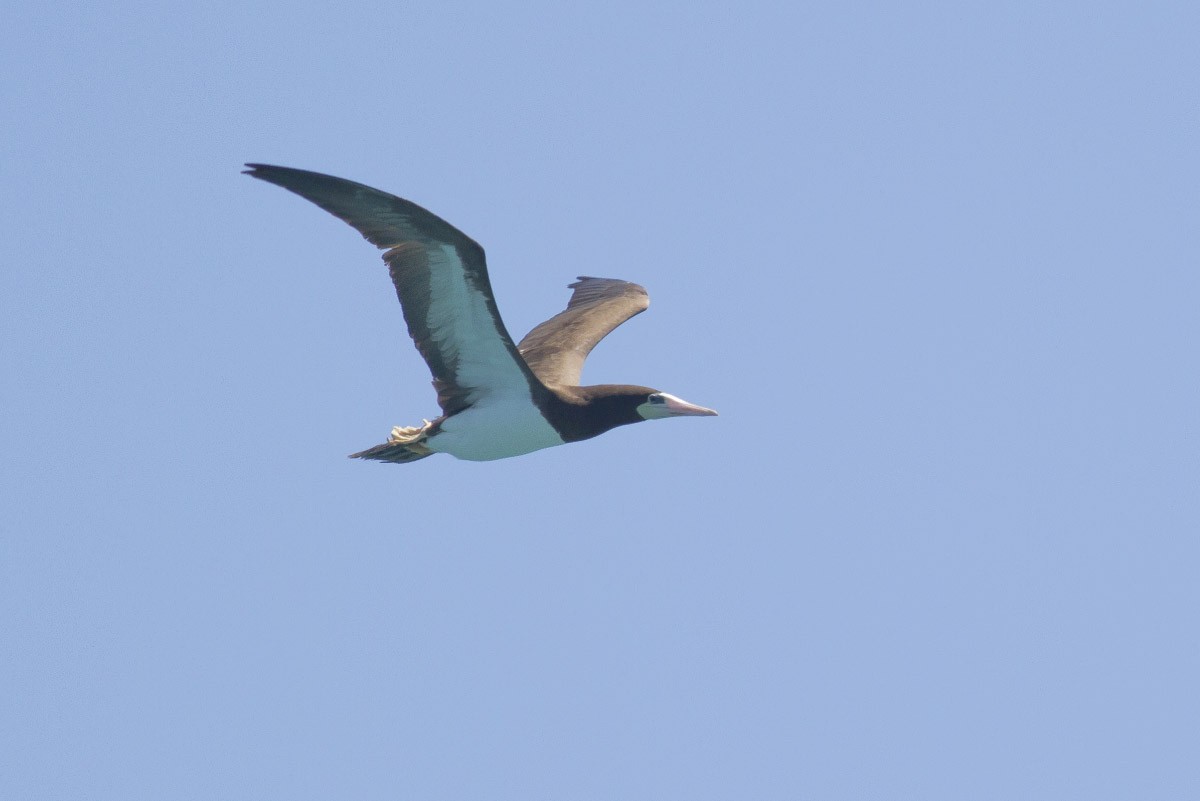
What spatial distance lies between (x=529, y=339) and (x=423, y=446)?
11.7ft

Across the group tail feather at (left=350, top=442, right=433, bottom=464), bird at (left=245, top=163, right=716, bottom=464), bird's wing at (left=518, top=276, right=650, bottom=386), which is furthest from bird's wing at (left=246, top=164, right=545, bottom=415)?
bird's wing at (left=518, top=276, right=650, bottom=386)

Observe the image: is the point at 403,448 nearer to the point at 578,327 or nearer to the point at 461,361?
the point at 461,361

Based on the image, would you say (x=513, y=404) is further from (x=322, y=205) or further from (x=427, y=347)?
(x=322, y=205)

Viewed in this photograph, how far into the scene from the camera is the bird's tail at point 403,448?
57.8 ft

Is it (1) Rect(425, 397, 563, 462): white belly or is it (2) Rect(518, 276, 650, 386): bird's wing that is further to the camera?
(2) Rect(518, 276, 650, 386): bird's wing

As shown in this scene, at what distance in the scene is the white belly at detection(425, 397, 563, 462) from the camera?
17141mm

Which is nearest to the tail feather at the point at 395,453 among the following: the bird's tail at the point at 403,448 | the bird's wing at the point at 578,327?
the bird's tail at the point at 403,448

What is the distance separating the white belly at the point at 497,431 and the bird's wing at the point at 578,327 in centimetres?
148

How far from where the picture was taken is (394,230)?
50.2 ft

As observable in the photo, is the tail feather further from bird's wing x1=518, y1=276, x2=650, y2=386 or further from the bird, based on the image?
bird's wing x1=518, y1=276, x2=650, y2=386

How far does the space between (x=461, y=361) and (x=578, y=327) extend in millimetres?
4460

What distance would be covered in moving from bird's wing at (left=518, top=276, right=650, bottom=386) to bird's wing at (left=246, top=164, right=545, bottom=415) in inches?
74.5

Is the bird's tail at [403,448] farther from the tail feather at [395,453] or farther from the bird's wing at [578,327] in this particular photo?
the bird's wing at [578,327]

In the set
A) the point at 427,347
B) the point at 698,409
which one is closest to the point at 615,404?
the point at 698,409
